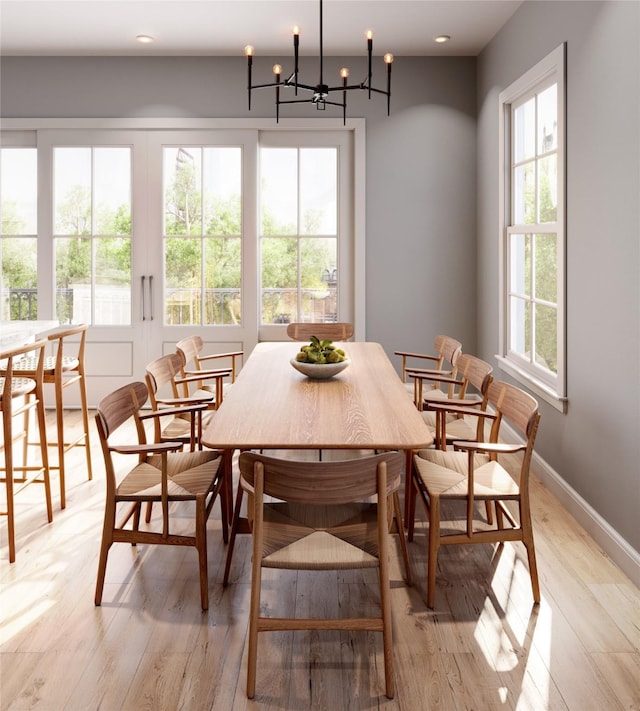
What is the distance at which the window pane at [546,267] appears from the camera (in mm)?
4098

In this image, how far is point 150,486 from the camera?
272 cm

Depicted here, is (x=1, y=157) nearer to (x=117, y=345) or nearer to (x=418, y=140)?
(x=117, y=345)

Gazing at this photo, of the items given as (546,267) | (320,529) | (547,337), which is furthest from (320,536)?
(546,267)

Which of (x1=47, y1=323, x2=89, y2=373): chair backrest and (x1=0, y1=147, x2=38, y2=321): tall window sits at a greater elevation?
(x1=0, y1=147, x2=38, y2=321): tall window

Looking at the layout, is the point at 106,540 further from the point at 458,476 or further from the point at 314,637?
the point at 458,476

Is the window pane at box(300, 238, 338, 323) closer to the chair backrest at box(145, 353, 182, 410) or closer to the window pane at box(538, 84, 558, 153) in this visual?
the window pane at box(538, 84, 558, 153)

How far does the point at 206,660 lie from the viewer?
7.50ft

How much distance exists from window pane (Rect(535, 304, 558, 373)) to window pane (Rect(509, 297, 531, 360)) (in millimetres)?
199

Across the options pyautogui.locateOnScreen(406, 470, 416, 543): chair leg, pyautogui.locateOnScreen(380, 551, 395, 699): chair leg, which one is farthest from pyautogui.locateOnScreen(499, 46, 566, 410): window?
pyautogui.locateOnScreen(380, 551, 395, 699): chair leg

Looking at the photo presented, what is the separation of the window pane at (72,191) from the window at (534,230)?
3.31 meters

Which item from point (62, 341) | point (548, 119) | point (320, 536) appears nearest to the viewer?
point (320, 536)

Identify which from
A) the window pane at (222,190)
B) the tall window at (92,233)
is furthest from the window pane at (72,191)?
the window pane at (222,190)

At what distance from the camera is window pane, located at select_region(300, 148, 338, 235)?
5.83 m

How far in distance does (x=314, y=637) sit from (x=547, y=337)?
2519 millimetres
